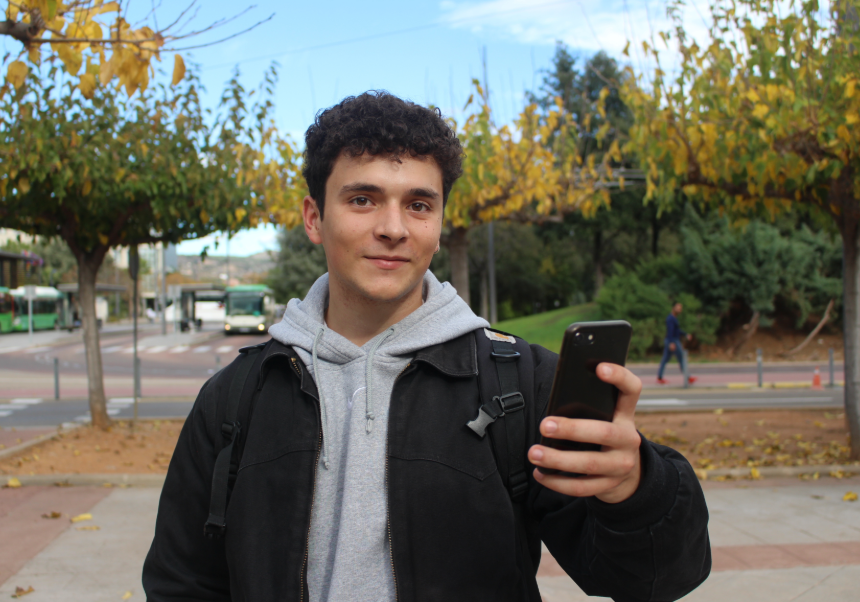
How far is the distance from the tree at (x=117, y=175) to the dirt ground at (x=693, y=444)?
2.91 ft

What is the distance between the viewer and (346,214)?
1677 millimetres

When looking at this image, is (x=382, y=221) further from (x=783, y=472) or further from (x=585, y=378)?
(x=783, y=472)

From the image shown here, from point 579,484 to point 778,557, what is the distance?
462 cm

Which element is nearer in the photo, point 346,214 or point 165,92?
point 346,214

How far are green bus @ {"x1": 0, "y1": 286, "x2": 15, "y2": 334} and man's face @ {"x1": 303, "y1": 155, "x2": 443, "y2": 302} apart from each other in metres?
44.5

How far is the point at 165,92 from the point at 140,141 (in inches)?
39.3

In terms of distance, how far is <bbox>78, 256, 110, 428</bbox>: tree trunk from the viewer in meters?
9.54

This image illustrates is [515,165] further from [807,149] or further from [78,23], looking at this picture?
[78,23]

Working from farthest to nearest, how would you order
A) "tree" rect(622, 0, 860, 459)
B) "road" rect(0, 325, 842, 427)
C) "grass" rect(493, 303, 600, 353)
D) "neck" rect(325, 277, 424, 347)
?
"grass" rect(493, 303, 600, 353) → "road" rect(0, 325, 842, 427) → "tree" rect(622, 0, 860, 459) → "neck" rect(325, 277, 424, 347)

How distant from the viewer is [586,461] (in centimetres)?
113

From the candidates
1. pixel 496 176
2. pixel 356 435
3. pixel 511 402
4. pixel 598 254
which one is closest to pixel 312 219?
pixel 356 435

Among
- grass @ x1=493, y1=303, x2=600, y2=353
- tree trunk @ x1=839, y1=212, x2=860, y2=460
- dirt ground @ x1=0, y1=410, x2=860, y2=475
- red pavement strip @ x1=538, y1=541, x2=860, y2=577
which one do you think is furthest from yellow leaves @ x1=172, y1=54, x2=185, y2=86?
grass @ x1=493, y1=303, x2=600, y2=353

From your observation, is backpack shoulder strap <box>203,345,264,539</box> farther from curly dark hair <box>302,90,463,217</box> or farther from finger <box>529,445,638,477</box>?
finger <box>529,445,638,477</box>

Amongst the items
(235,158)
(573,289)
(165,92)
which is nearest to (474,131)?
(235,158)
